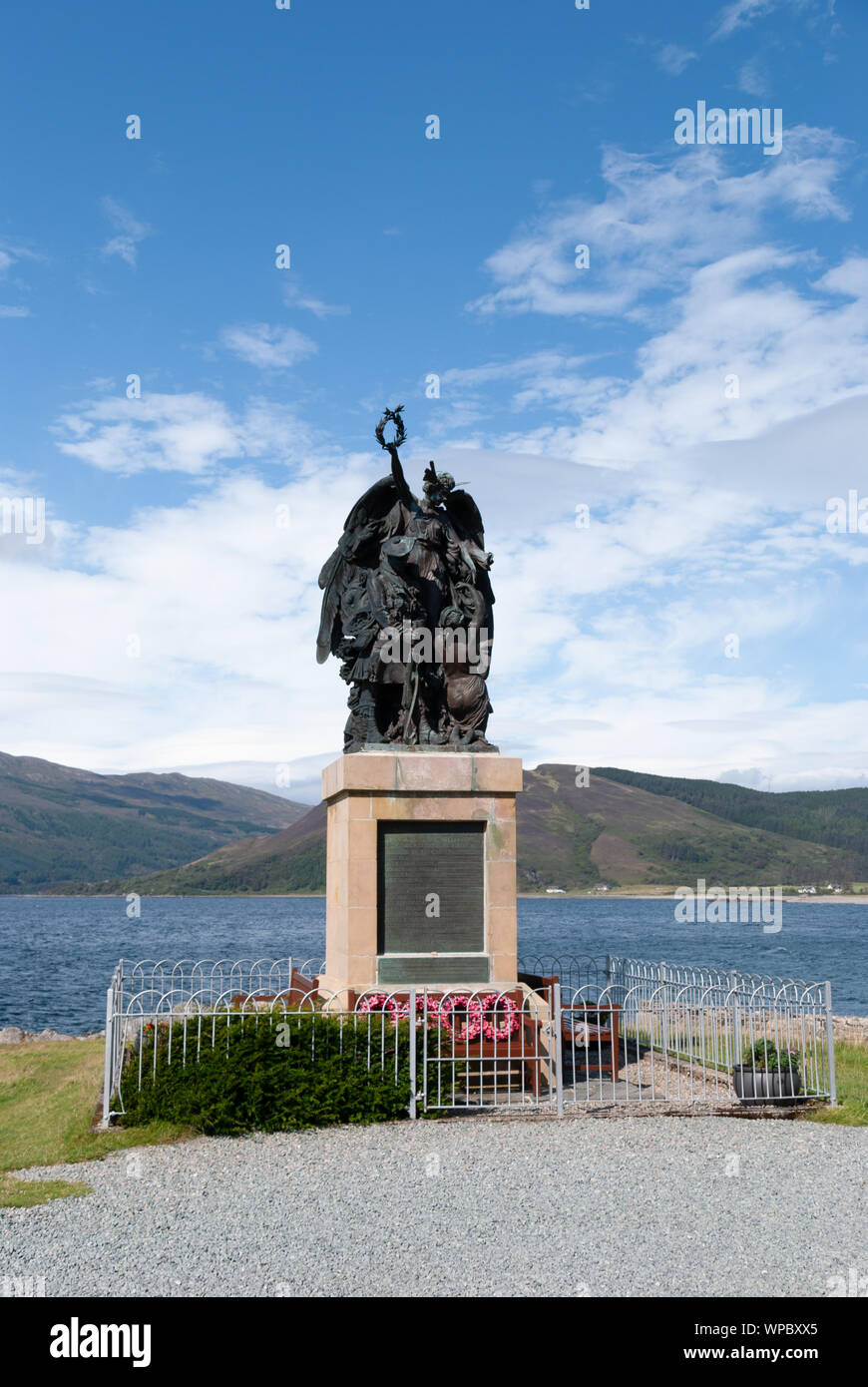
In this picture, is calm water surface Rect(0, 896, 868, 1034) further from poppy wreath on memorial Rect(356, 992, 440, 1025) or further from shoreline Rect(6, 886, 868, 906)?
shoreline Rect(6, 886, 868, 906)

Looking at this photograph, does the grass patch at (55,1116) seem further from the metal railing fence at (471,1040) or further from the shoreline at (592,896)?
Result: the shoreline at (592,896)

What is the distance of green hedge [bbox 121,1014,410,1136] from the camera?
35.0ft

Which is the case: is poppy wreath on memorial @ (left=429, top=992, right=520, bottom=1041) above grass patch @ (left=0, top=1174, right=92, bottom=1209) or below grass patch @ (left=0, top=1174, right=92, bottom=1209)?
above

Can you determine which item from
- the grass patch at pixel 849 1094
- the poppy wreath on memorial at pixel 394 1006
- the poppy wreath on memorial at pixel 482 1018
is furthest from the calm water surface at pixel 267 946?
the poppy wreath on memorial at pixel 482 1018

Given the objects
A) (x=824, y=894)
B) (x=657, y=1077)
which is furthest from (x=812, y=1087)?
(x=824, y=894)

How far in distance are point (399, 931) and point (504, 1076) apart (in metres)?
2.13

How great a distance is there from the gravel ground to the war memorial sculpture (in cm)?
300

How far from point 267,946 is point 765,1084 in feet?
186

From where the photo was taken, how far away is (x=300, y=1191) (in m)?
8.65

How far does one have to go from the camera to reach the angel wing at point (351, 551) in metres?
15.8

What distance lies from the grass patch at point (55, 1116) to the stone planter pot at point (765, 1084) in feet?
19.5

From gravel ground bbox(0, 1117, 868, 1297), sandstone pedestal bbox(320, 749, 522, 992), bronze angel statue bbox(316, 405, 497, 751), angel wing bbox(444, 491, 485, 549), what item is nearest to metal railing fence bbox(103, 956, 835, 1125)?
sandstone pedestal bbox(320, 749, 522, 992)

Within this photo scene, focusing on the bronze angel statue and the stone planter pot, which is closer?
the stone planter pot
